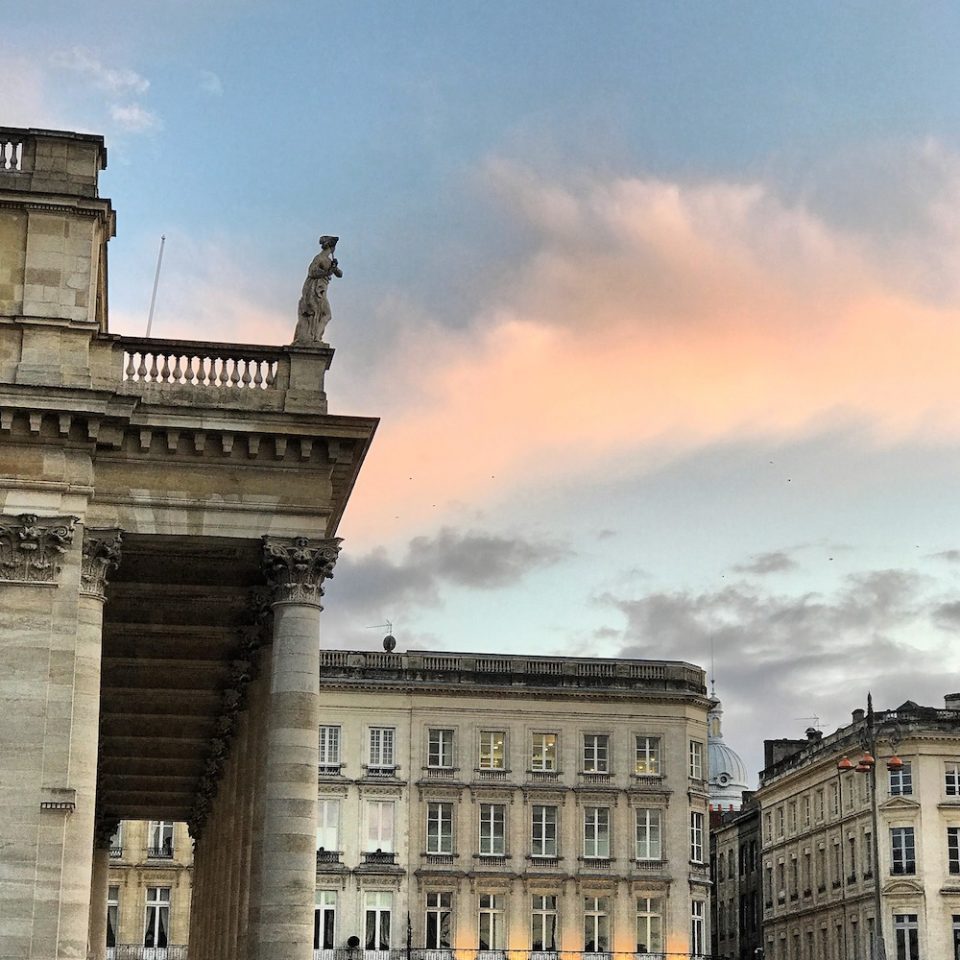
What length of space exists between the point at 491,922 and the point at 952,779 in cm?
2826

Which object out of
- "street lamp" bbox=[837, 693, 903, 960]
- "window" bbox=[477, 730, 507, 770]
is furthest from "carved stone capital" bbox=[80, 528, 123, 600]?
"window" bbox=[477, 730, 507, 770]

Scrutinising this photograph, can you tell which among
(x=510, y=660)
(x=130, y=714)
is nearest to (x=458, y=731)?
(x=510, y=660)

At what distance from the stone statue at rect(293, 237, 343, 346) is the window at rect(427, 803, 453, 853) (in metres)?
65.4

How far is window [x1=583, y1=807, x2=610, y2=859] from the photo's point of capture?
10525 cm

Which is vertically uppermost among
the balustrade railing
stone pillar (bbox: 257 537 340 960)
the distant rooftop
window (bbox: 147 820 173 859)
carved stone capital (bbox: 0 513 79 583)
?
the distant rooftop

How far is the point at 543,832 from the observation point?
4144 inches

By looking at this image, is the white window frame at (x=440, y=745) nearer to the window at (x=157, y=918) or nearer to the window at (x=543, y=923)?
the window at (x=543, y=923)

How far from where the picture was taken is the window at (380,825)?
104m

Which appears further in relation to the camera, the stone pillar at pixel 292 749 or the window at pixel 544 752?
the window at pixel 544 752

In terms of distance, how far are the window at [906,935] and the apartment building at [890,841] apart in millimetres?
56

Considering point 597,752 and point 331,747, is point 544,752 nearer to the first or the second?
point 597,752

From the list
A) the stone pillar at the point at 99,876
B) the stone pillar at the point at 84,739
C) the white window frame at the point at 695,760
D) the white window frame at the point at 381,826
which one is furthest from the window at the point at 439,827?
the stone pillar at the point at 84,739

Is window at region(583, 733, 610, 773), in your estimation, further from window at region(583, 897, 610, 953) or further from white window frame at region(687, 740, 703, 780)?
window at region(583, 897, 610, 953)

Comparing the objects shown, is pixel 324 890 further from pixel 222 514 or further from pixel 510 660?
pixel 222 514
